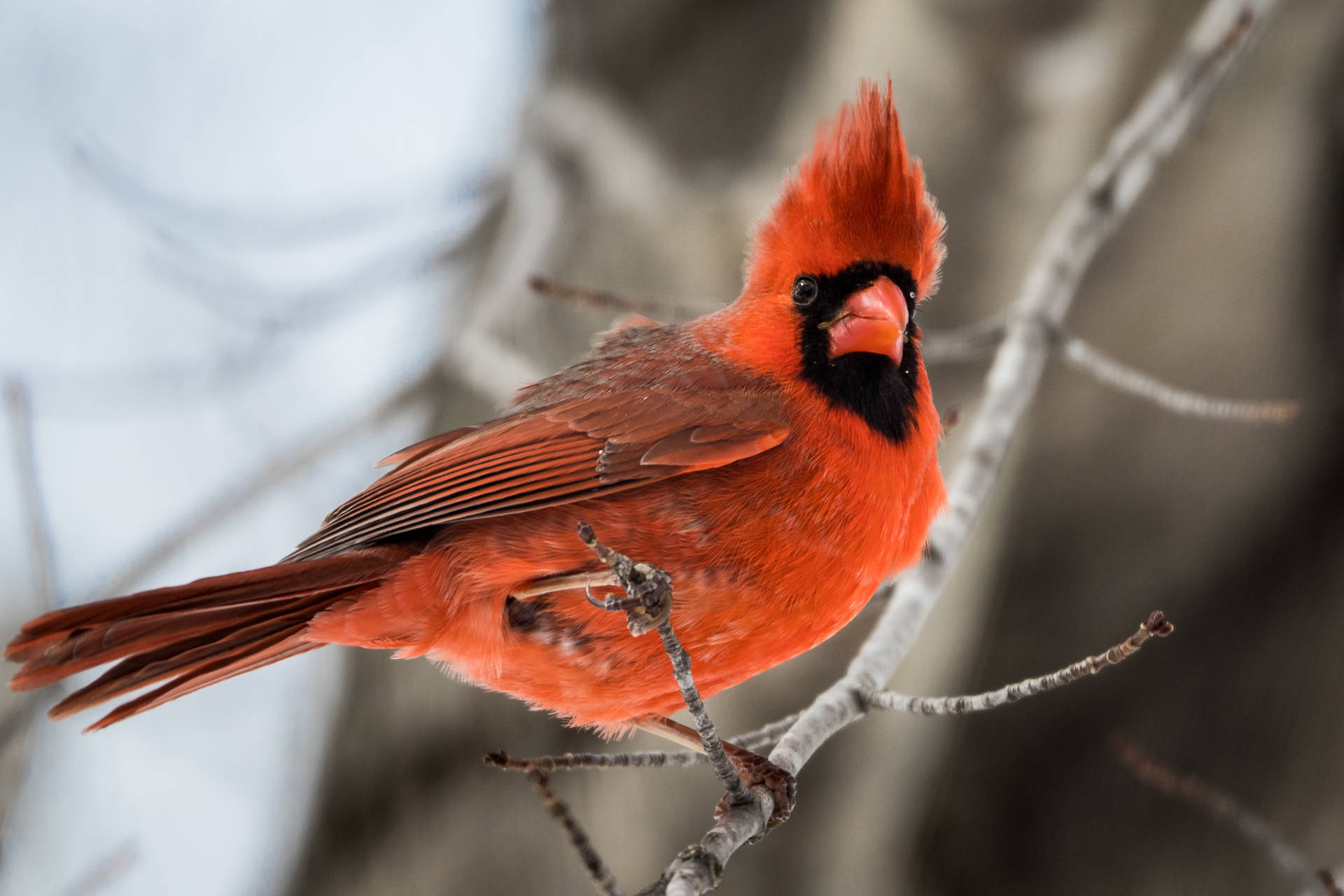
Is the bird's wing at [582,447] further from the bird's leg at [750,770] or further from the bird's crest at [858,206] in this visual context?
the bird's leg at [750,770]

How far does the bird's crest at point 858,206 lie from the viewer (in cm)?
160

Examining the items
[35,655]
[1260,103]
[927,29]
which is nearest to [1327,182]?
[1260,103]

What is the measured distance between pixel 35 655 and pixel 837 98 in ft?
8.65

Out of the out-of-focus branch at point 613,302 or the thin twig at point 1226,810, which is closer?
the thin twig at point 1226,810

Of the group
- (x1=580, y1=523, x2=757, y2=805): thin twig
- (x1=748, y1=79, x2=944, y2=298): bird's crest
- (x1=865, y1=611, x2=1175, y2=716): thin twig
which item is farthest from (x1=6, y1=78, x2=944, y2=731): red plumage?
(x1=580, y1=523, x2=757, y2=805): thin twig

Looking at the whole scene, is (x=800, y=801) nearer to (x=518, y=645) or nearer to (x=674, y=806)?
(x=674, y=806)

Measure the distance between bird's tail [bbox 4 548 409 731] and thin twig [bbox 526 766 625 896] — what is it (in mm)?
403

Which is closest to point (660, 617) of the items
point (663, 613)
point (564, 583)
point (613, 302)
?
point (663, 613)

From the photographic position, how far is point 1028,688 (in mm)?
1316

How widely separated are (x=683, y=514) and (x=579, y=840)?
464mm

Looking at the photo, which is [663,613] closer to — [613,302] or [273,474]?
[613,302]

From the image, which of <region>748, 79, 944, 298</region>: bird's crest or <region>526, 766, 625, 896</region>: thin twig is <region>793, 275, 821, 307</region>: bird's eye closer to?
<region>748, 79, 944, 298</region>: bird's crest

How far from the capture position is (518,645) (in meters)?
1.63

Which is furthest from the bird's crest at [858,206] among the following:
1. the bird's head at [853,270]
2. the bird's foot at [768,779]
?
the bird's foot at [768,779]
